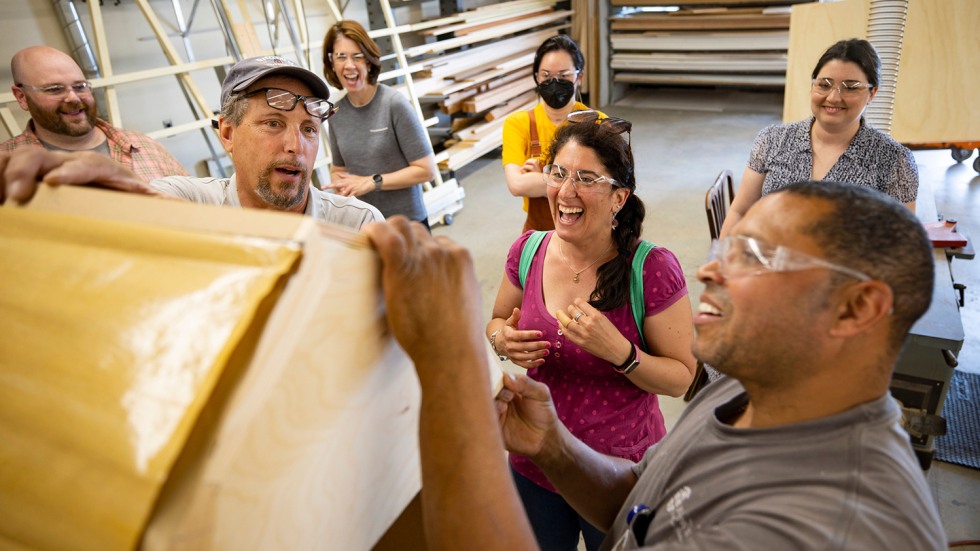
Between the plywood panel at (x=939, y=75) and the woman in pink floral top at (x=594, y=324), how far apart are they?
314cm

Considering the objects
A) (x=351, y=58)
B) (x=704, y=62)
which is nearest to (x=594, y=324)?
(x=351, y=58)

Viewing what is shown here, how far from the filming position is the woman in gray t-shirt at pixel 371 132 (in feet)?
10.9

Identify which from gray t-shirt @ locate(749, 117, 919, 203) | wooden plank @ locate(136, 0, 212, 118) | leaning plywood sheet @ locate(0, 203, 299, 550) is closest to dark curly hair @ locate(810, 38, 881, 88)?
gray t-shirt @ locate(749, 117, 919, 203)

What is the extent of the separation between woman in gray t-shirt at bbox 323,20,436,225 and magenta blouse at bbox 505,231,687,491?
174 cm

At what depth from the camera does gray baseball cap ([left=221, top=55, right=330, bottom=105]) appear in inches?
65.7

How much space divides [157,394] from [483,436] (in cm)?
41

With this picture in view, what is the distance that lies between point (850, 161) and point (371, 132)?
2.45 m

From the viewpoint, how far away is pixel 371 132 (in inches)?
133

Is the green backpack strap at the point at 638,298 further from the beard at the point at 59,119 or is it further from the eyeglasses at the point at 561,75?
the beard at the point at 59,119

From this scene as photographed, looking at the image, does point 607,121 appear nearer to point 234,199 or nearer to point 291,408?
point 234,199

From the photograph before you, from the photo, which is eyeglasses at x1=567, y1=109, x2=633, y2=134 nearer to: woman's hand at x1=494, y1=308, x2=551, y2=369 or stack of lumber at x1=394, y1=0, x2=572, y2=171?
woman's hand at x1=494, y1=308, x2=551, y2=369

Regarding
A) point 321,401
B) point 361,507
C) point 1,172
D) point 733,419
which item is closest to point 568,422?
point 733,419

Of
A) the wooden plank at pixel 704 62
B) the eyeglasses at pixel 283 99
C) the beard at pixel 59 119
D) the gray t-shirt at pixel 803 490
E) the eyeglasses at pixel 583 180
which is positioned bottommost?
the wooden plank at pixel 704 62

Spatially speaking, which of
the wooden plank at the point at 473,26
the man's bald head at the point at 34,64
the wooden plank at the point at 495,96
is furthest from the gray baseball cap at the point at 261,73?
the wooden plank at the point at 495,96
